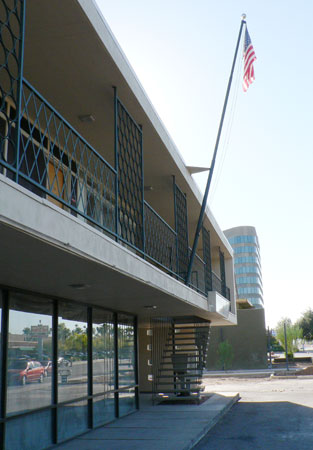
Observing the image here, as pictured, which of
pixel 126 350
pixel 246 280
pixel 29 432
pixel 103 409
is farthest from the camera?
pixel 246 280

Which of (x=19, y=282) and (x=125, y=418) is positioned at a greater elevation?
(x=19, y=282)

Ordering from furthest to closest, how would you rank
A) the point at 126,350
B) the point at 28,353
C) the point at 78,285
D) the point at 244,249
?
the point at 244,249 → the point at 126,350 → the point at 28,353 → the point at 78,285

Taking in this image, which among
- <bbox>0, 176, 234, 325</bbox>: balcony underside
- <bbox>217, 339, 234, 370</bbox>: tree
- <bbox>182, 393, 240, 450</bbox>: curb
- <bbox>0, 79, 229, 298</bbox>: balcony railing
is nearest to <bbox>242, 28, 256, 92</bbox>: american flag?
<bbox>0, 79, 229, 298</bbox>: balcony railing

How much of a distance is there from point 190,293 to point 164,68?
178 inches

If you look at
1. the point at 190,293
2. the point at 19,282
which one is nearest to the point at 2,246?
the point at 19,282

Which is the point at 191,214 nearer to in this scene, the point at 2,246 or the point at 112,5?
the point at 112,5

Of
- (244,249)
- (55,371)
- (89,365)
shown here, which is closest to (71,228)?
(55,371)

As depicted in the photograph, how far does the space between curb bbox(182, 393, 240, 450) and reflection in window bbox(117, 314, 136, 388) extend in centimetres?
227

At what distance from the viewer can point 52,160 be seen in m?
7.25

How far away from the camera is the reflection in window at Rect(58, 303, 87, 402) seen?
9.12m

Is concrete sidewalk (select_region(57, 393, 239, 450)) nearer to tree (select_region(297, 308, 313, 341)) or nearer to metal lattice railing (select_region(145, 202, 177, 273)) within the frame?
metal lattice railing (select_region(145, 202, 177, 273))

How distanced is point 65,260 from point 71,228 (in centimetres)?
61

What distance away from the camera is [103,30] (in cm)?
637

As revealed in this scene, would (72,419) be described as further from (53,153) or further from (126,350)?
(53,153)
